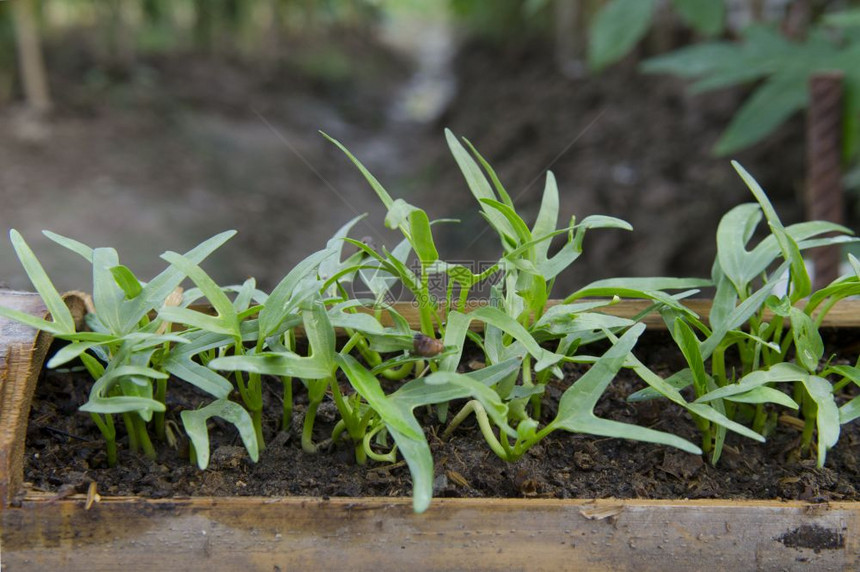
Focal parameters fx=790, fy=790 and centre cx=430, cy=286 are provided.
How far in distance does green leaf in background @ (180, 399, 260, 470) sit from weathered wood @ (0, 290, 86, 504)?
12cm

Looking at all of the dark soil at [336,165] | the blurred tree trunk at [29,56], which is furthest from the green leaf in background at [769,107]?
the blurred tree trunk at [29,56]

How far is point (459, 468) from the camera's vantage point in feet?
2.14

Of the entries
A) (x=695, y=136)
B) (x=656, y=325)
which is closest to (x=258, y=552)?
(x=656, y=325)

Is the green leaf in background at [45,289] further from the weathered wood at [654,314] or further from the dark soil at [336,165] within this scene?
the dark soil at [336,165]

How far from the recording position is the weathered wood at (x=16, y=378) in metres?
0.58

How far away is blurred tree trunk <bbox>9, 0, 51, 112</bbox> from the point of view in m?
3.46

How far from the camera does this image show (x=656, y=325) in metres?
0.82

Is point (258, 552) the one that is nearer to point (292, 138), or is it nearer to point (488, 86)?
point (292, 138)

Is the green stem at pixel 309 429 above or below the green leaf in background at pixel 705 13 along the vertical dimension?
below

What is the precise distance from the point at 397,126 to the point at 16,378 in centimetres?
434

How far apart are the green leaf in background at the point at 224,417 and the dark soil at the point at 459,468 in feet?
0.18

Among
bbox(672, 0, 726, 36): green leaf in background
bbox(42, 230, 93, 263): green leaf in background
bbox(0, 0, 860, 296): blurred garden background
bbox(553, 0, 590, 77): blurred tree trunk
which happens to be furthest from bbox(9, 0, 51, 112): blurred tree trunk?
bbox(42, 230, 93, 263): green leaf in background

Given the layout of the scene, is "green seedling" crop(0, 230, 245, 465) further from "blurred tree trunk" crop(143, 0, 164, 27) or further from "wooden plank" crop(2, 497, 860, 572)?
"blurred tree trunk" crop(143, 0, 164, 27)

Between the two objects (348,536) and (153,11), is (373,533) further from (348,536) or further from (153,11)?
(153,11)
